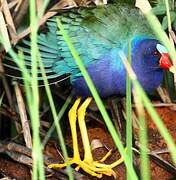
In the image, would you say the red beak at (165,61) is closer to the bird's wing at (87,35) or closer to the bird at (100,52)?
the bird at (100,52)

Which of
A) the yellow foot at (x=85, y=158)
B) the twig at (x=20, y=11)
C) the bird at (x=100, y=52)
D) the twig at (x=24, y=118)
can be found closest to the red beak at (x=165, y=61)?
the bird at (x=100, y=52)

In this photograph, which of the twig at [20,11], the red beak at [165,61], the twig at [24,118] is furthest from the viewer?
the twig at [20,11]

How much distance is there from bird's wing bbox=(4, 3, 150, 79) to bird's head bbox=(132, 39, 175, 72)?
0.06m

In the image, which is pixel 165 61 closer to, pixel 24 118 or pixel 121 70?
pixel 121 70

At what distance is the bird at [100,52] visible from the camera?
7.08ft

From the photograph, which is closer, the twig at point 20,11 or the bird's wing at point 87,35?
the bird's wing at point 87,35

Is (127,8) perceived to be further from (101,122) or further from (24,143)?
(24,143)

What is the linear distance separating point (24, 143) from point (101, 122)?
0.39 meters

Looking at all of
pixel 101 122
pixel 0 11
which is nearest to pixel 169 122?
pixel 101 122

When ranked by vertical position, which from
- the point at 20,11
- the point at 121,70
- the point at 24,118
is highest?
the point at 20,11

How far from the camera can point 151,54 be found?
221cm

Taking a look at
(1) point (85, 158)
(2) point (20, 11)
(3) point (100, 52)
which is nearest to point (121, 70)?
(3) point (100, 52)

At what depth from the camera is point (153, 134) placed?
2.45 m

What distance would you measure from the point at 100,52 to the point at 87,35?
0.31ft
